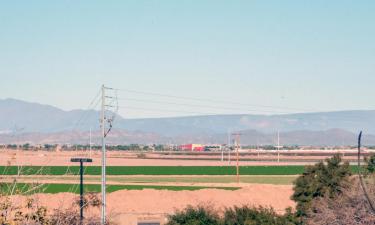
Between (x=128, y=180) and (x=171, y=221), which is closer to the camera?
(x=171, y=221)

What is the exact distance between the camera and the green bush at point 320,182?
55.8m

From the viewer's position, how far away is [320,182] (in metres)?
56.9

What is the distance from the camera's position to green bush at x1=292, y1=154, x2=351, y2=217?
183 ft

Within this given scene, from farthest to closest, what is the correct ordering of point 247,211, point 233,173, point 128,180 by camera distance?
point 233,173
point 128,180
point 247,211

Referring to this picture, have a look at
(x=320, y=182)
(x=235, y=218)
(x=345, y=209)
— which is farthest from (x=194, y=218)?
(x=320, y=182)

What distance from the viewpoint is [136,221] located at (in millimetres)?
67688

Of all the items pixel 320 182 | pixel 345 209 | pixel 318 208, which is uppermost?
pixel 320 182

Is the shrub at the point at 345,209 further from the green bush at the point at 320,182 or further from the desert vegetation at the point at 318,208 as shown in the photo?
the green bush at the point at 320,182

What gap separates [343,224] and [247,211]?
7.66 metres

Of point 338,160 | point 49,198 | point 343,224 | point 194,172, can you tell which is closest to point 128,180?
point 194,172

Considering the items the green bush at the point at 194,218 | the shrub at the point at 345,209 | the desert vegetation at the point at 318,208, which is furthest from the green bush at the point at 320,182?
the green bush at the point at 194,218

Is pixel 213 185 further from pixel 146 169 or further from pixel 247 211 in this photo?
pixel 247 211

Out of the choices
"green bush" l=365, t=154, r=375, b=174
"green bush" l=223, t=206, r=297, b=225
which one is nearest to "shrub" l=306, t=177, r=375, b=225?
"green bush" l=223, t=206, r=297, b=225

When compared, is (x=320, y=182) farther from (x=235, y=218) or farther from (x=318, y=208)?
(x=235, y=218)
